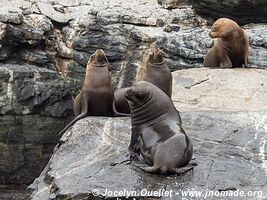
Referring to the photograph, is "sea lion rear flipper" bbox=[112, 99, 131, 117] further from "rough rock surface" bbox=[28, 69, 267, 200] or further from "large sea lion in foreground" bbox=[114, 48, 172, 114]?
"rough rock surface" bbox=[28, 69, 267, 200]

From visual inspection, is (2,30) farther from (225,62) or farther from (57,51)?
(225,62)

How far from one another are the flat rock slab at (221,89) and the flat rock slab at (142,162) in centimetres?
104

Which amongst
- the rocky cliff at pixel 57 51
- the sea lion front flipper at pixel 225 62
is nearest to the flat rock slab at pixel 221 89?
the sea lion front flipper at pixel 225 62

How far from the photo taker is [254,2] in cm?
1283

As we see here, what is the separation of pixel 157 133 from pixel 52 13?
8.42 meters

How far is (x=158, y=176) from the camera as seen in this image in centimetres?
539

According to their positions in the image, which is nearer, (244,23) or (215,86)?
(215,86)

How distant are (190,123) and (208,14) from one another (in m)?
7.24

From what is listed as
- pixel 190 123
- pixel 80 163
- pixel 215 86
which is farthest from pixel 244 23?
pixel 80 163

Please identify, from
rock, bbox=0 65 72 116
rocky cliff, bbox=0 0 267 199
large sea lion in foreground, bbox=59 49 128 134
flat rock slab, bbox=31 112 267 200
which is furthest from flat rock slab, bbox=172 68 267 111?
rock, bbox=0 65 72 116

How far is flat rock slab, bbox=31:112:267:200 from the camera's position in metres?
5.33

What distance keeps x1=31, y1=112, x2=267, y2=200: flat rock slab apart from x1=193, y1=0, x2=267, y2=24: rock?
6.25 metres

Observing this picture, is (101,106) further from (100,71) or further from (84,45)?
(84,45)

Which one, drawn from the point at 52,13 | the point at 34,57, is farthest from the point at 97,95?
the point at 52,13
